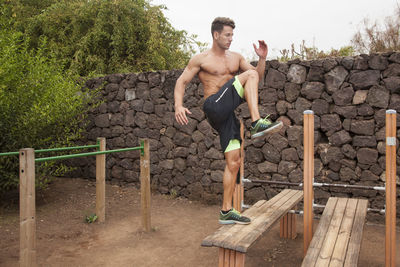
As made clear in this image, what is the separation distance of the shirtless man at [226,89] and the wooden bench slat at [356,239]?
761 millimetres

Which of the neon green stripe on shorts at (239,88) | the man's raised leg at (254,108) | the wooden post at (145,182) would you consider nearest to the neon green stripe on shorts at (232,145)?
the man's raised leg at (254,108)

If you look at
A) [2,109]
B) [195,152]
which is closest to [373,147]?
[195,152]

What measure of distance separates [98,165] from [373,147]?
3913 millimetres

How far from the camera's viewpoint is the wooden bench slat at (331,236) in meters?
2.21

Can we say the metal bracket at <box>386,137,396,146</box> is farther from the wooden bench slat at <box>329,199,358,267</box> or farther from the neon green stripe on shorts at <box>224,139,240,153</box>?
the neon green stripe on shorts at <box>224,139,240,153</box>

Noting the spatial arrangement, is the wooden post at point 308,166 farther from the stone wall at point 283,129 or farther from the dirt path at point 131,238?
the stone wall at point 283,129

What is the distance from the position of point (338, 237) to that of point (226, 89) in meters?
1.44

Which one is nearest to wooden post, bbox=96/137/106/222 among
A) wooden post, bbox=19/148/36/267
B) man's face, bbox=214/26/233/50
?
wooden post, bbox=19/148/36/267

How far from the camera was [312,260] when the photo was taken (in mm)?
2211

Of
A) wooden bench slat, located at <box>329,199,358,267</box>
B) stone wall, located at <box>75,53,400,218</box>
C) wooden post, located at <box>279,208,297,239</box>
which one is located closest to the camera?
wooden bench slat, located at <box>329,199,358,267</box>

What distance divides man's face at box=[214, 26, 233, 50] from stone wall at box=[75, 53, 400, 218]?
2.94m

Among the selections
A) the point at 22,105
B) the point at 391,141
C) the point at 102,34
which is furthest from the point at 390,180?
the point at 102,34

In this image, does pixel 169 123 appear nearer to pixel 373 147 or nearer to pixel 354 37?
pixel 373 147

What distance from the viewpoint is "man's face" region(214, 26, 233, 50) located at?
7.97 feet
